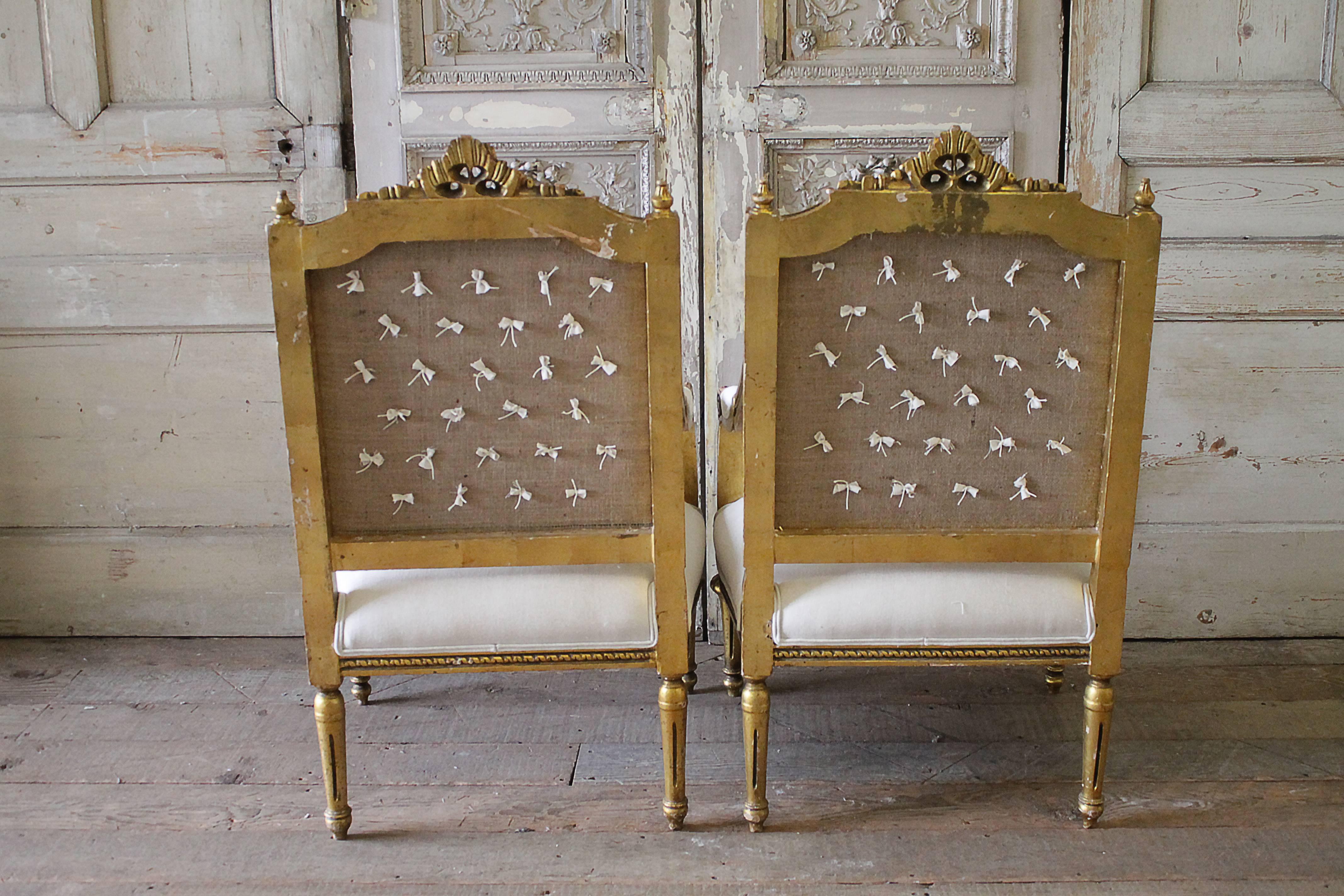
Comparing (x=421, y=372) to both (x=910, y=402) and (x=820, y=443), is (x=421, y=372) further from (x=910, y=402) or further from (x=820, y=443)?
(x=910, y=402)

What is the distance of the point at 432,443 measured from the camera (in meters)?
1.35

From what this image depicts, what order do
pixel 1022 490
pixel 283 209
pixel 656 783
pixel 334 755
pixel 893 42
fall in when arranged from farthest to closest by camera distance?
1. pixel 893 42
2. pixel 656 783
3. pixel 334 755
4. pixel 1022 490
5. pixel 283 209

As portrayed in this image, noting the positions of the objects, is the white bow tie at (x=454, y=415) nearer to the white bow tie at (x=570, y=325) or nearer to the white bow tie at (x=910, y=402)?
the white bow tie at (x=570, y=325)

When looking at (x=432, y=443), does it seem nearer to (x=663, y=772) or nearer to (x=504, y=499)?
(x=504, y=499)

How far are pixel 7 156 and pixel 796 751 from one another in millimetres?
2052

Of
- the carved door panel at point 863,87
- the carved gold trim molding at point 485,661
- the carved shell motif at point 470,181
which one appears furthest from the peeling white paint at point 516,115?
the carved gold trim molding at point 485,661

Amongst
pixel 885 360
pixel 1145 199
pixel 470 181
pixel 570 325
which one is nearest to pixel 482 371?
pixel 570 325

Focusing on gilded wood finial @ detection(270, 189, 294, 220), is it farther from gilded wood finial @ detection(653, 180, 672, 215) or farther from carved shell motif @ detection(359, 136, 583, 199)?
gilded wood finial @ detection(653, 180, 672, 215)

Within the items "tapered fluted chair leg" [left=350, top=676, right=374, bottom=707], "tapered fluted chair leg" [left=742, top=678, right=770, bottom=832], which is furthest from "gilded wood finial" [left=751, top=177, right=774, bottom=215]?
"tapered fluted chair leg" [left=350, top=676, right=374, bottom=707]

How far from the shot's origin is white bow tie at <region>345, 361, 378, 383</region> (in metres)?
1.32

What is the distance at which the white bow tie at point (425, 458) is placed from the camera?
4.44ft

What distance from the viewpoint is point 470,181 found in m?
1.29

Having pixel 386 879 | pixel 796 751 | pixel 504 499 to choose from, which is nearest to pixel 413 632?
pixel 504 499

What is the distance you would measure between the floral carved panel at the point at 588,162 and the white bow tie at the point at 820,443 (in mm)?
942
